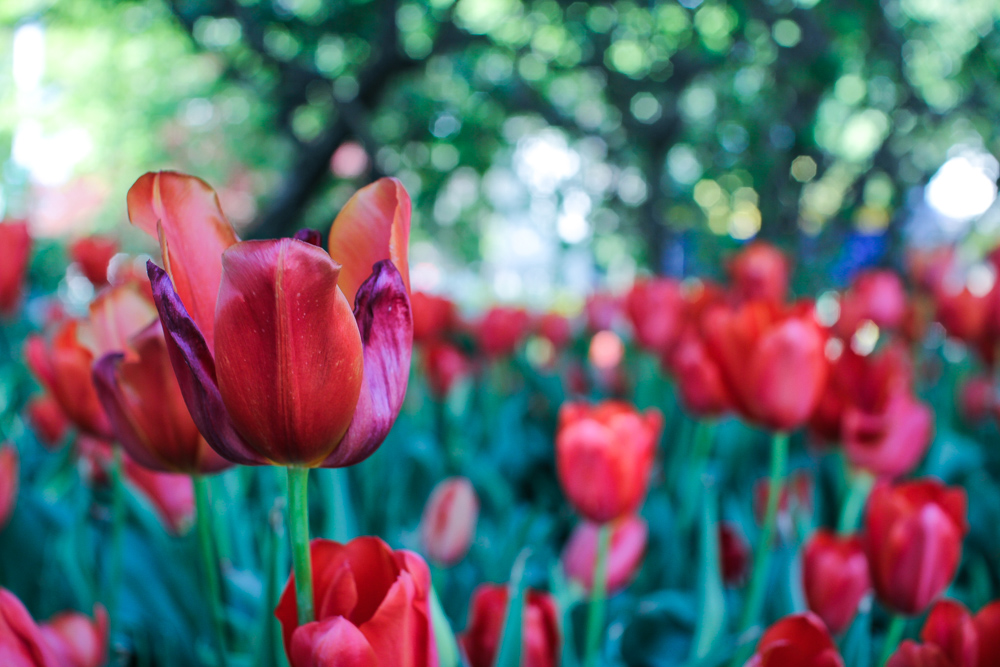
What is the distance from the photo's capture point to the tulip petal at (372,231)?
29 centimetres

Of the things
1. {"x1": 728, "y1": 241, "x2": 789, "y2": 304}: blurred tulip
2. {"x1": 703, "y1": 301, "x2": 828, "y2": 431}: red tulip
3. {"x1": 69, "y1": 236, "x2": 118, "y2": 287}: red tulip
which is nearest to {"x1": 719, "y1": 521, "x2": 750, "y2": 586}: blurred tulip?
{"x1": 703, "y1": 301, "x2": 828, "y2": 431}: red tulip

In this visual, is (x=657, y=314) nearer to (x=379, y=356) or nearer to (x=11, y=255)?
(x=379, y=356)

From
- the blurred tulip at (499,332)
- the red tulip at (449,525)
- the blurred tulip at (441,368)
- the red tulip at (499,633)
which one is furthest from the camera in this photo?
the blurred tulip at (499,332)

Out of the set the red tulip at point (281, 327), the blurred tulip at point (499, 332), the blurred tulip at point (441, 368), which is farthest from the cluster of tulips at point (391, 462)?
the blurred tulip at point (499, 332)

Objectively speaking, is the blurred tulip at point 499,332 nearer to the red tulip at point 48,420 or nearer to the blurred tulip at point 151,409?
the red tulip at point 48,420

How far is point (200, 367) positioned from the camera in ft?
0.85

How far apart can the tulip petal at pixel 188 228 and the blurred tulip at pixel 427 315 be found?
93cm

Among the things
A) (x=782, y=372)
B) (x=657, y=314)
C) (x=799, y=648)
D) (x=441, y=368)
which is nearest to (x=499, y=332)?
(x=441, y=368)

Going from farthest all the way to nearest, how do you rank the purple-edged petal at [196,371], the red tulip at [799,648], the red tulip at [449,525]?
the red tulip at [449,525] → the red tulip at [799,648] → the purple-edged petal at [196,371]

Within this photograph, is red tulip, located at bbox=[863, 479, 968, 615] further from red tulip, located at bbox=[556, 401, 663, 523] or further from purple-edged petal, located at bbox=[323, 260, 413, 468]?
purple-edged petal, located at bbox=[323, 260, 413, 468]

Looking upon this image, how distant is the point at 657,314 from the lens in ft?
3.91

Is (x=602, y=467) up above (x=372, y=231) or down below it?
below

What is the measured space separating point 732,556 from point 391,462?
518 mm

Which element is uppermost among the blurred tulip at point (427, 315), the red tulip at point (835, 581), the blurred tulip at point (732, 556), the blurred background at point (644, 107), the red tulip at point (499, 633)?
the blurred background at point (644, 107)
